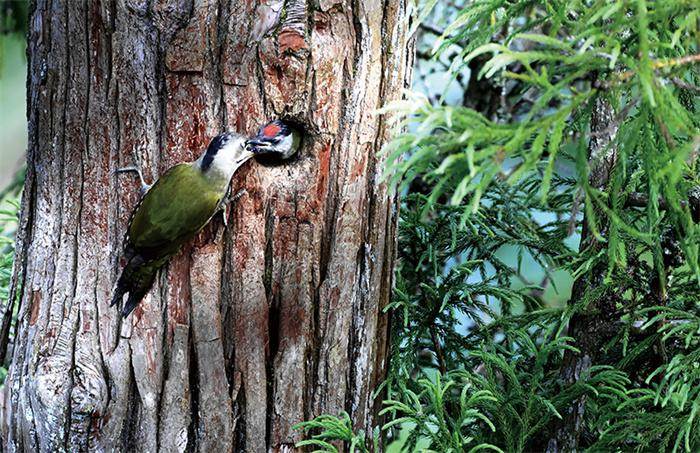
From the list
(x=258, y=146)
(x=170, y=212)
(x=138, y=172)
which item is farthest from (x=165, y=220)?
(x=258, y=146)

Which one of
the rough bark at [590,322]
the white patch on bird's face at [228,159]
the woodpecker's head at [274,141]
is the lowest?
the rough bark at [590,322]

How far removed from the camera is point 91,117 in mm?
1920

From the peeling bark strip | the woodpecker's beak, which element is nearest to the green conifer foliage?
the peeling bark strip

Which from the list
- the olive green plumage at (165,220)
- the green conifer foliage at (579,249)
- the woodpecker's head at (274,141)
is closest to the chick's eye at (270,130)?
the woodpecker's head at (274,141)

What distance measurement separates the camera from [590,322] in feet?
7.01

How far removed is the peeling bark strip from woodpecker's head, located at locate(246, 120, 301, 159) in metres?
0.04

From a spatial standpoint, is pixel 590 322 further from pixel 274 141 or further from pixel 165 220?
pixel 165 220

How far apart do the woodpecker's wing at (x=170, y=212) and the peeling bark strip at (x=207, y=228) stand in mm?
56

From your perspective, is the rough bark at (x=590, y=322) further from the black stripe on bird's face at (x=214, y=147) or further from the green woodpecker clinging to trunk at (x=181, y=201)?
the black stripe on bird's face at (x=214, y=147)

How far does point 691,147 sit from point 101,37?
4.39ft

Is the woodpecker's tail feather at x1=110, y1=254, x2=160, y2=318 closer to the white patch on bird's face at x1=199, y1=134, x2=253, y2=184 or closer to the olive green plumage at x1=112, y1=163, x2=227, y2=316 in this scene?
the olive green plumage at x1=112, y1=163, x2=227, y2=316

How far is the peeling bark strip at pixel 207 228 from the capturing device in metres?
1.87

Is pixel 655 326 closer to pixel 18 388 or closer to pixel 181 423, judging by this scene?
pixel 181 423

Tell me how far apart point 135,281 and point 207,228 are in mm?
213
